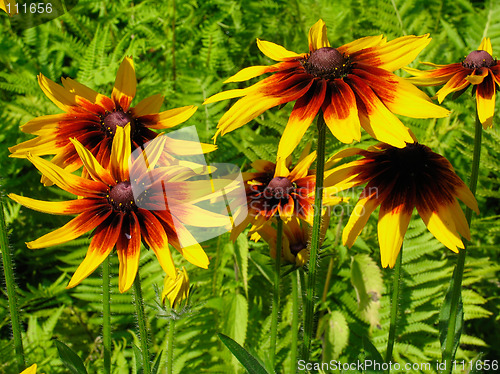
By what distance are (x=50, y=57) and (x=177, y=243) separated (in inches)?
94.1

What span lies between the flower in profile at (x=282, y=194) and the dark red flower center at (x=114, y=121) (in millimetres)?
368

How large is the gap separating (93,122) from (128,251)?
19.5 inches

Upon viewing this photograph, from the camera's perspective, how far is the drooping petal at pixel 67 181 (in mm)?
992

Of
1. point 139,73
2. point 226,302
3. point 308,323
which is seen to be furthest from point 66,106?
point 139,73

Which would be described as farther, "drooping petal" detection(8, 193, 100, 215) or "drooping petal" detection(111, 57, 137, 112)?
"drooping petal" detection(111, 57, 137, 112)

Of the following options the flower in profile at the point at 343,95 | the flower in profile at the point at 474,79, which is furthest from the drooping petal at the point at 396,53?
the flower in profile at the point at 474,79

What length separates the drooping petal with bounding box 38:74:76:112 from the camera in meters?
1.31

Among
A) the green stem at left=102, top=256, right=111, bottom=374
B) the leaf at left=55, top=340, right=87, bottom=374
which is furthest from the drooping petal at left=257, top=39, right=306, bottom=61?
the leaf at left=55, top=340, right=87, bottom=374

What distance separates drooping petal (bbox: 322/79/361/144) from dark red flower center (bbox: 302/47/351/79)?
3 cm

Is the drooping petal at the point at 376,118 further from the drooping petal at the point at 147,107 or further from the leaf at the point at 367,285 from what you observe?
the leaf at the point at 367,285

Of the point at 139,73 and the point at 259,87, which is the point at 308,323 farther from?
the point at 139,73

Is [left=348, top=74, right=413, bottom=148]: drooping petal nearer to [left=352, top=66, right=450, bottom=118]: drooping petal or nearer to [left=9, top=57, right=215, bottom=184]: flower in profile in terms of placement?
[left=352, top=66, right=450, bottom=118]: drooping petal

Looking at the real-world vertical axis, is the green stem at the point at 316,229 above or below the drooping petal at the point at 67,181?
below

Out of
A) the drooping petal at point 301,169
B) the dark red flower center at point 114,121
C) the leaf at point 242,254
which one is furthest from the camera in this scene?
the leaf at point 242,254
